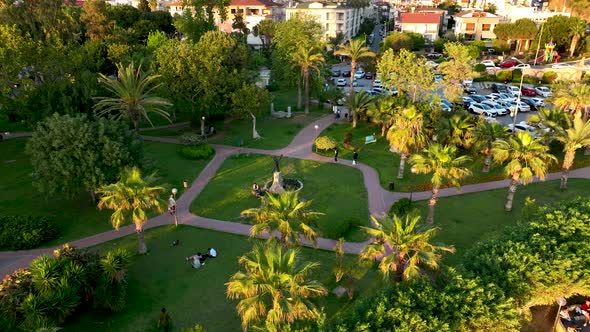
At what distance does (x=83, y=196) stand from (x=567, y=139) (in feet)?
128

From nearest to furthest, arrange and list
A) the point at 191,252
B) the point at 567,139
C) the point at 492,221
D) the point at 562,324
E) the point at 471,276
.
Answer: the point at 471,276, the point at 562,324, the point at 191,252, the point at 492,221, the point at 567,139

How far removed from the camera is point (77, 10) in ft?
255

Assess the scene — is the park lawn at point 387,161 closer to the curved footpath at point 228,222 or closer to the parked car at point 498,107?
the curved footpath at point 228,222

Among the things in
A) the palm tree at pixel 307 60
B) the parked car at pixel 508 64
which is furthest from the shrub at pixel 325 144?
the parked car at pixel 508 64

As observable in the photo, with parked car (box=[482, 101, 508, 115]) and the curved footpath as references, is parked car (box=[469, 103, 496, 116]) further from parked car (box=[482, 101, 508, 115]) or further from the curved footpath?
the curved footpath

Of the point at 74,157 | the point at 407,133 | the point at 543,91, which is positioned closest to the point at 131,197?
the point at 74,157

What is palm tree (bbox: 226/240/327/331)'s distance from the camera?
17062 millimetres

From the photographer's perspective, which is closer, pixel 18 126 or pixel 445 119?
pixel 445 119

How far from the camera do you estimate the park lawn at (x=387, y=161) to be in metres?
37.7

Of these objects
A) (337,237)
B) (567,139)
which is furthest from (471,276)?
(567,139)

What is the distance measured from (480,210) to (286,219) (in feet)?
59.3

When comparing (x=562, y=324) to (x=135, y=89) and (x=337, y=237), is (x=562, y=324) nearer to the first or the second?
(x=337, y=237)

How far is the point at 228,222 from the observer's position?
31.9m

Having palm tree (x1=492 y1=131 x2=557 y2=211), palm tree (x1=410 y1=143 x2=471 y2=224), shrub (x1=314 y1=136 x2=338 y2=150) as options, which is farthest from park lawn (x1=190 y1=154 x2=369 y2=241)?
palm tree (x1=492 y1=131 x2=557 y2=211)
